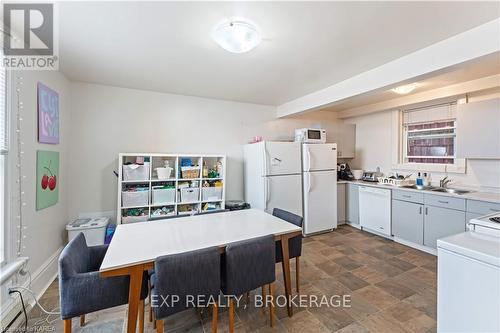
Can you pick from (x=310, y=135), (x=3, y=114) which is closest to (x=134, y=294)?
(x=3, y=114)

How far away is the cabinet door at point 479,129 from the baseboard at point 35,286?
199 inches

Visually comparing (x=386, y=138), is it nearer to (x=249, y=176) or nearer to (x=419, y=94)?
(x=419, y=94)

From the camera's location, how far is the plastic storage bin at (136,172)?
296 cm

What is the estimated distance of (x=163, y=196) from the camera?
3.16 meters

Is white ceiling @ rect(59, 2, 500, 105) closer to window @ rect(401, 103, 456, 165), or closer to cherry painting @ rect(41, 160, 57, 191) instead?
cherry painting @ rect(41, 160, 57, 191)

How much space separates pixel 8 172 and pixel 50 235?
99cm

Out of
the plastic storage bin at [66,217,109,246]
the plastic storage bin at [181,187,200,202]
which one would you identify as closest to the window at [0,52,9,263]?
the plastic storage bin at [66,217,109,246]

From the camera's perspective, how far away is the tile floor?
1798mm

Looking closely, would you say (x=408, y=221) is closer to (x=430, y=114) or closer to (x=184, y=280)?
(x=430, y=114)

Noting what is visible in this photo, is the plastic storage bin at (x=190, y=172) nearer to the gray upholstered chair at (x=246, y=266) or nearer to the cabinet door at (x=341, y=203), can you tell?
the gray upholstered chair at (x=246, y=266)

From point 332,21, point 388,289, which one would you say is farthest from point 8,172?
point 388,289

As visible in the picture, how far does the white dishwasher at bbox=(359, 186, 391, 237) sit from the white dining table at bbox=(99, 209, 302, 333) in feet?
7.81

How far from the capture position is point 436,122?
12.1ft

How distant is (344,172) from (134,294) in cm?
426
